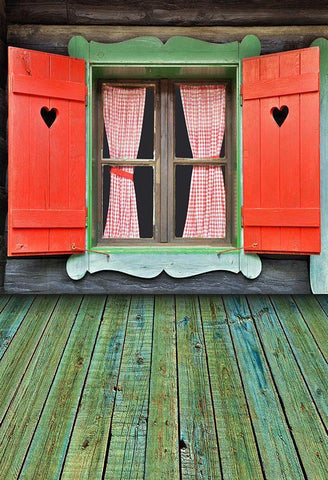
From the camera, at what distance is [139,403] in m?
1.79

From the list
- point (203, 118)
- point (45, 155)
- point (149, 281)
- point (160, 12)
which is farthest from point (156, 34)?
point (149, 281)

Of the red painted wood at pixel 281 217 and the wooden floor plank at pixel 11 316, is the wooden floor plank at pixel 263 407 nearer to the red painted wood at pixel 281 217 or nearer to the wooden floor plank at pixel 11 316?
the red painted wood at pixel 281 217

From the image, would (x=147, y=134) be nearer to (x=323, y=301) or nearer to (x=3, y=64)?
(x=3, y=64)

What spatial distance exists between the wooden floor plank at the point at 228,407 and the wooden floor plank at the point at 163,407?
18 cm

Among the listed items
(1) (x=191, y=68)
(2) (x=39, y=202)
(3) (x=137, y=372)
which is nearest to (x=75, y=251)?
(2) (x=39, y=202)

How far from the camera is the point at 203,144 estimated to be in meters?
2.90

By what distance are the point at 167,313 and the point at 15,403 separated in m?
1.01

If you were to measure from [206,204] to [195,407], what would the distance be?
1522mm

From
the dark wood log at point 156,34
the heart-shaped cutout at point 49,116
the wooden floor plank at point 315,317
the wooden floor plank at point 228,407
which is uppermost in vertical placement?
the dark wood log at point 156,34

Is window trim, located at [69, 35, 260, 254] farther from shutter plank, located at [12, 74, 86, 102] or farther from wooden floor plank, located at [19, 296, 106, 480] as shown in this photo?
wooden floor plank, located at [19, 296, 106, 480]

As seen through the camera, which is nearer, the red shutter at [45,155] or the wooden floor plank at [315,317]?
the wooden floor plank at [315,317]

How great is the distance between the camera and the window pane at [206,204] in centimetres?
288

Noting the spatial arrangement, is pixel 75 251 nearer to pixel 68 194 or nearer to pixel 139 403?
pixel 68 194

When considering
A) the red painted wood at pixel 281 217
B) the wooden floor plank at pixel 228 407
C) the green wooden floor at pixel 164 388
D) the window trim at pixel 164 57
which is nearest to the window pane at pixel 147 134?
the window trim at pixel 164 57
